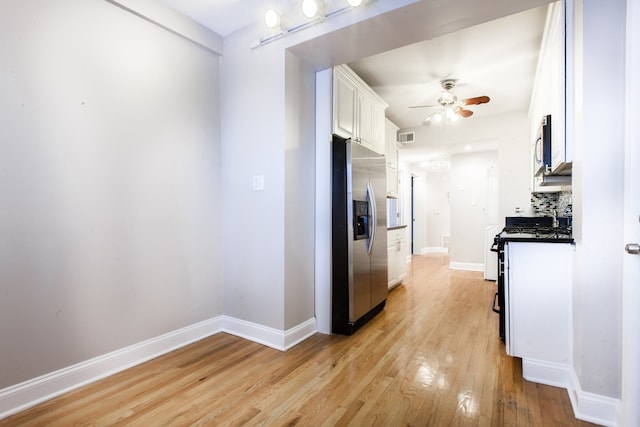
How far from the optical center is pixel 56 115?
6.08 ft

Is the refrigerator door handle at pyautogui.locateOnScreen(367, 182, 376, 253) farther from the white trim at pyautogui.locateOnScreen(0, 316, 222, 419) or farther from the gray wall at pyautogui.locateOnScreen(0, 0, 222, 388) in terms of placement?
the white trim at pyautogui.locateOnScreen(0, 316, 222, 419)

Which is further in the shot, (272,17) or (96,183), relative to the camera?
(272,17)

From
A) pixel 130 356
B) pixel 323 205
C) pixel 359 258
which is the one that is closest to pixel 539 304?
pixel 359 258

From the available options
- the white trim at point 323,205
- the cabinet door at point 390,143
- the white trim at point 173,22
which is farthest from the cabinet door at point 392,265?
the white trim at point 173,22

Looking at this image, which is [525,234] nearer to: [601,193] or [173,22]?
[601,193]

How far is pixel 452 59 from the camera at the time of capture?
10.4 feet

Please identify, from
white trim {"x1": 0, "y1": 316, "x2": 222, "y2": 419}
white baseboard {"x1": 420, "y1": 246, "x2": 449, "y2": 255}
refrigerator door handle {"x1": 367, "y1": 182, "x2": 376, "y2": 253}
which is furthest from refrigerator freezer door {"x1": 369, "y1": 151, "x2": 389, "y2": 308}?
white baseboard {"x1": 420, "y1": 246, "x2": 449, "y2": 255}

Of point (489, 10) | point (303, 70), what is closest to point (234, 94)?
point (303, 70)

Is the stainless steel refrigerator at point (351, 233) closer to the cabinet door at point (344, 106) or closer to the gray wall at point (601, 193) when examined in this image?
the cabinet door at point (344, 106)

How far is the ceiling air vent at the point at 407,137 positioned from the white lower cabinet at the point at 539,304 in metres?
3.74

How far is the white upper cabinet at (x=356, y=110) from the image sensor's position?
295 cm

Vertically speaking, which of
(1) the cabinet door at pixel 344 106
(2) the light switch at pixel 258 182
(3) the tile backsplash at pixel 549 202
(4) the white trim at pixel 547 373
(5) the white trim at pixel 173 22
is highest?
(5) the white trim at pixel 173 22

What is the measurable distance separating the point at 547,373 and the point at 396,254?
250 cm

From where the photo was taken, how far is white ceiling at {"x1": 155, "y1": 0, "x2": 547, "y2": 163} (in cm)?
249
